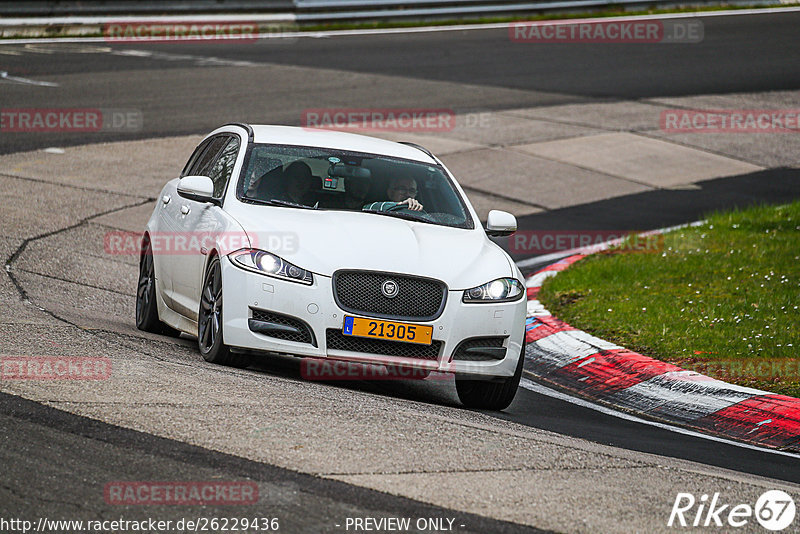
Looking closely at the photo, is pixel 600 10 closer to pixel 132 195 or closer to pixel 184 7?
pixel 184 7

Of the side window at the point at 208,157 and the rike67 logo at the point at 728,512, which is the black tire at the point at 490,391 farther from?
the side window at the point at 208,157

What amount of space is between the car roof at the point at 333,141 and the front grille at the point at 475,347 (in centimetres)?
194

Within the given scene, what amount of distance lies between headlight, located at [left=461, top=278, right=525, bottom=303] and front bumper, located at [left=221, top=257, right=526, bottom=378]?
5cm

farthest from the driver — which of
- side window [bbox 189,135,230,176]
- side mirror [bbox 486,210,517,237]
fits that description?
side window [bbox 189,135,230,176]

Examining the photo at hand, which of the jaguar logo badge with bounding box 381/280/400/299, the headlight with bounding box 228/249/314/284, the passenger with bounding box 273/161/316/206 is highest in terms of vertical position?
the passenger with bounding box 273/161/316/206

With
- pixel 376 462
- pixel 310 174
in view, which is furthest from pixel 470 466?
pixel 310 174

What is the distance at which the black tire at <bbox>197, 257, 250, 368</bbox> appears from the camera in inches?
302

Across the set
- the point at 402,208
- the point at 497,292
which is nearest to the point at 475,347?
the point at 497,292

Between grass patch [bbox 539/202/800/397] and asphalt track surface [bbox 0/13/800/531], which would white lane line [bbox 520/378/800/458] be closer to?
asphalt track surface [bbox 0/13/800/531]

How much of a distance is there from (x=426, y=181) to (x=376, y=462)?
12.1 feet

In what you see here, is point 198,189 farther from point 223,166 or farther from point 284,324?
point 284,324

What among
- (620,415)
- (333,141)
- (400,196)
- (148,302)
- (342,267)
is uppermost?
(333,141)

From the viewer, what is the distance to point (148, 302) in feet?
30.6

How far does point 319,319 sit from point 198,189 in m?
1.54
